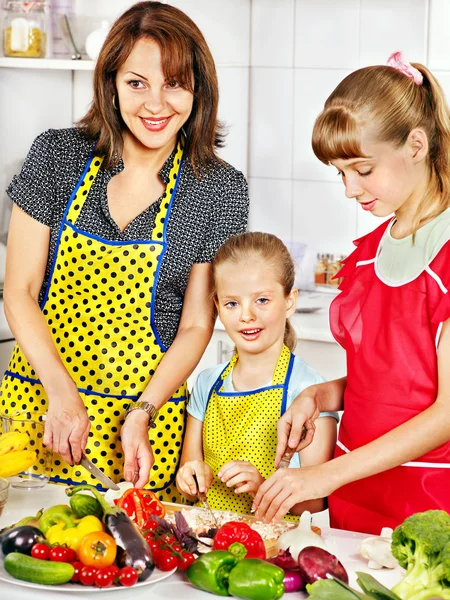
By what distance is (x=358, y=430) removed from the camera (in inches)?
63.5

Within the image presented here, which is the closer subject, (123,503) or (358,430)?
(123,503)

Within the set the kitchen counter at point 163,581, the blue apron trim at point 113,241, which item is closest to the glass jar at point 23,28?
the blue apron trim at point 113,241

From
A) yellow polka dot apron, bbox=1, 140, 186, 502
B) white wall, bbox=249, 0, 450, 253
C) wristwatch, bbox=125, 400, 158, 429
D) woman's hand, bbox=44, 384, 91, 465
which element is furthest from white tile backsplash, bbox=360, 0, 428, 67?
woman's hand, bbox=44, 384, 91, 465

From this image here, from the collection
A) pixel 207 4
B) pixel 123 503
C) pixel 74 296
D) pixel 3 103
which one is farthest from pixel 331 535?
pixel 207 4

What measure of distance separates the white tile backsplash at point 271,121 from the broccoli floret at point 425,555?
7.78ft

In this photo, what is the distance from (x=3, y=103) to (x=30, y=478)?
1.53 meters

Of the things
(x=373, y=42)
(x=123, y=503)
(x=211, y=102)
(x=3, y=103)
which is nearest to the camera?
(x=123, y=503)

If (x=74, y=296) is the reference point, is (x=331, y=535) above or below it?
below

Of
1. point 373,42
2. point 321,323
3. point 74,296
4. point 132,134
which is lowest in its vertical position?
point 321,323

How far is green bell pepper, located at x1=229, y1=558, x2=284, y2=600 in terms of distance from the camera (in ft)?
3.69

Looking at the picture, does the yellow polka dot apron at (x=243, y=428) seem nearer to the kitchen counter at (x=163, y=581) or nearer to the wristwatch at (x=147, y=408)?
the wristwatch at (x=147, y=408)

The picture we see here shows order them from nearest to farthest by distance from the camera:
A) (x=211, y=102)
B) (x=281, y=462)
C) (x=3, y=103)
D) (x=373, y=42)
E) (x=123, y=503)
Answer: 1. (x=123, y=503)
2. (x=281, y=462)
3. (x=211, y=102)
4. (x=3, y=103)
5. (x=373, y=42)

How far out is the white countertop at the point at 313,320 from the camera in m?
2.86

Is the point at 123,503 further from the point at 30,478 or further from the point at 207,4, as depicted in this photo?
the point at 207,4
